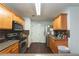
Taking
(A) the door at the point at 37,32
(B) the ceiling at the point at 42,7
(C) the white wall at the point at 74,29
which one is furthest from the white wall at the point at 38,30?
(C) the white wall at the point at 74,29

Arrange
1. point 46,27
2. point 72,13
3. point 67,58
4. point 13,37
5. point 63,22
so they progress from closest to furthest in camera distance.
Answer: point 67,58, point 72,13, point 13,37, point 63,22, point 46,27

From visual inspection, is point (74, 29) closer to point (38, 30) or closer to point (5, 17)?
point (5, 17)

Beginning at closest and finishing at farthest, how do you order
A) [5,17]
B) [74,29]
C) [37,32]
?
[5,17] < [74,29] < [37,32]

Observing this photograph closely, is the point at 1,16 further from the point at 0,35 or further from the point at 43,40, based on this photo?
the point at 43,40

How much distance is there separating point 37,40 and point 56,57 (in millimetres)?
10553

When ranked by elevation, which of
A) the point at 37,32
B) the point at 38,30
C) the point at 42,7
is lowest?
the point at 37,32

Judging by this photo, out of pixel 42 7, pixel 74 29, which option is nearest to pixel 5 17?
pixel 42 7

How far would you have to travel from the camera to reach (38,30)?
497 inches

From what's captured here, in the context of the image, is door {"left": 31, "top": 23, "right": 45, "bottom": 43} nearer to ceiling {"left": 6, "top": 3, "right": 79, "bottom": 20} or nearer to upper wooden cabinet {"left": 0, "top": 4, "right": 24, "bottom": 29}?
ceiling {"left": 6, "top": 3, "right": 79, "bottom": 20}

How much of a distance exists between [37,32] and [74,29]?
792 cm

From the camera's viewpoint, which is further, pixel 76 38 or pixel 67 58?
pixel 76 38

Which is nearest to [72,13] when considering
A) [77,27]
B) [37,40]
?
[77,27]

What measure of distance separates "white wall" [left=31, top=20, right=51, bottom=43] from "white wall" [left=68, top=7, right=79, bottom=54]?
24.9 ft

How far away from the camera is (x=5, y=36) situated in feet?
18.0
